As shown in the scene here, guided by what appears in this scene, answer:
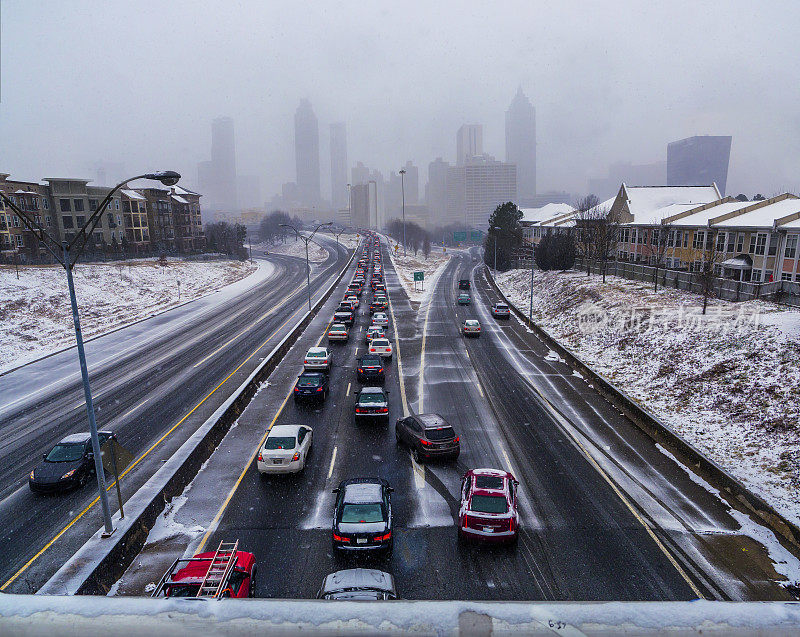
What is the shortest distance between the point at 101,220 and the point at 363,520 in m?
83.5

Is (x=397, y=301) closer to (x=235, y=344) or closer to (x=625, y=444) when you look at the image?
(x=235, y=344)

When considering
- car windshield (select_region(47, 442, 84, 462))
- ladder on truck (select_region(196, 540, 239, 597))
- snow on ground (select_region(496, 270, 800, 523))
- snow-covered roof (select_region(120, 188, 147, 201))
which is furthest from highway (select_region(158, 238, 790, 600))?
snow-covered roof (select_region(120, 188, 147, 201))

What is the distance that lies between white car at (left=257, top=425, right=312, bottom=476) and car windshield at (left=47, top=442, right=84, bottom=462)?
6.31 m

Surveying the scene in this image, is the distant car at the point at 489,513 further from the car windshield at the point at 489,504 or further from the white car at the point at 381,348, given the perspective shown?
the white car at the point at 381,348

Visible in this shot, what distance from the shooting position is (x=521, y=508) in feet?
51.0

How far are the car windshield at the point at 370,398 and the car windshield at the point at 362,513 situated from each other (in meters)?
8.88

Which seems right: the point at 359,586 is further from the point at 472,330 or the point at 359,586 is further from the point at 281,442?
the point at 472,330

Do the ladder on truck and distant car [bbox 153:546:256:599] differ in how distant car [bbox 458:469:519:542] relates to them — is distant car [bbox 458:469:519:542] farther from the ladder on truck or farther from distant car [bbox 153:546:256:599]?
the ladder on truck

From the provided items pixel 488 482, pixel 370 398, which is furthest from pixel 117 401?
pixel 488 482

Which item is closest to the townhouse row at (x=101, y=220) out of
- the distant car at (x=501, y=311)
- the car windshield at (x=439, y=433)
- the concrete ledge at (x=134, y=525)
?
the distant car at (x=501, y=311)

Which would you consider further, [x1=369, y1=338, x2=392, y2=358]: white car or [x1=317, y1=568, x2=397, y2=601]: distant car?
[x1=369, y1=338, x2=392, y2=358]: white car

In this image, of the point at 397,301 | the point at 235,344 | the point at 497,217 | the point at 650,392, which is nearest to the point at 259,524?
the point at 650,392

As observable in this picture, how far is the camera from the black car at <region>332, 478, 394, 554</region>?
12891 millimetres

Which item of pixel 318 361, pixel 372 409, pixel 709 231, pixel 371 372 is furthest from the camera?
pixel 709 231
